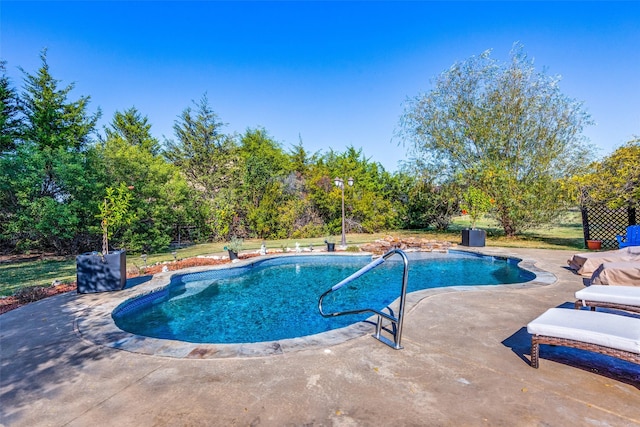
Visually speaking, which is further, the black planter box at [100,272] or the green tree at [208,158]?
the green tree at [208,158]

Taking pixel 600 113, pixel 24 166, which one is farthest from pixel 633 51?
pixel 24 166

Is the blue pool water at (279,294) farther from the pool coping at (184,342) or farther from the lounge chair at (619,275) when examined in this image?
the lounge chair at (619,275)

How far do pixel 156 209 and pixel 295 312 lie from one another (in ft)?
29.7

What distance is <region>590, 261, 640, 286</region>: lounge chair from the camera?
464 cm

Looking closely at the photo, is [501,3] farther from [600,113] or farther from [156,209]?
[156,209]

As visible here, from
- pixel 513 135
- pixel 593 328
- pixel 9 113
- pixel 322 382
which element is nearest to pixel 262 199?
pixel 9 113

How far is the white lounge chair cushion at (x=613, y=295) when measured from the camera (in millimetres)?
3305

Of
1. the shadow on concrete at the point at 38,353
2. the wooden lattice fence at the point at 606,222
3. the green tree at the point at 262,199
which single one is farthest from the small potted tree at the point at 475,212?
the shadow on concrete at the point at 38,353

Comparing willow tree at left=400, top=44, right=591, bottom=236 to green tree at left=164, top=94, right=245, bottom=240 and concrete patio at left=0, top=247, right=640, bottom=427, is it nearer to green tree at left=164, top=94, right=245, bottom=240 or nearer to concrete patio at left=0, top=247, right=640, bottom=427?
green tree at left=164, top=94, right=245, bottom=240

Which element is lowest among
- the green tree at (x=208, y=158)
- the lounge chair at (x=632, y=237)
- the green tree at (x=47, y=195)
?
the lounge chair at (x=632, y=237)

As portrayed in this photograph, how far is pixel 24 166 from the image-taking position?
9.62 meters

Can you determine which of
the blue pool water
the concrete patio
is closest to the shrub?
the blue pool water

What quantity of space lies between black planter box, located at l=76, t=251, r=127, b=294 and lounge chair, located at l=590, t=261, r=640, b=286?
8.18 meters

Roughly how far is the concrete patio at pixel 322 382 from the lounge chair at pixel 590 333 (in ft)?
1.00
